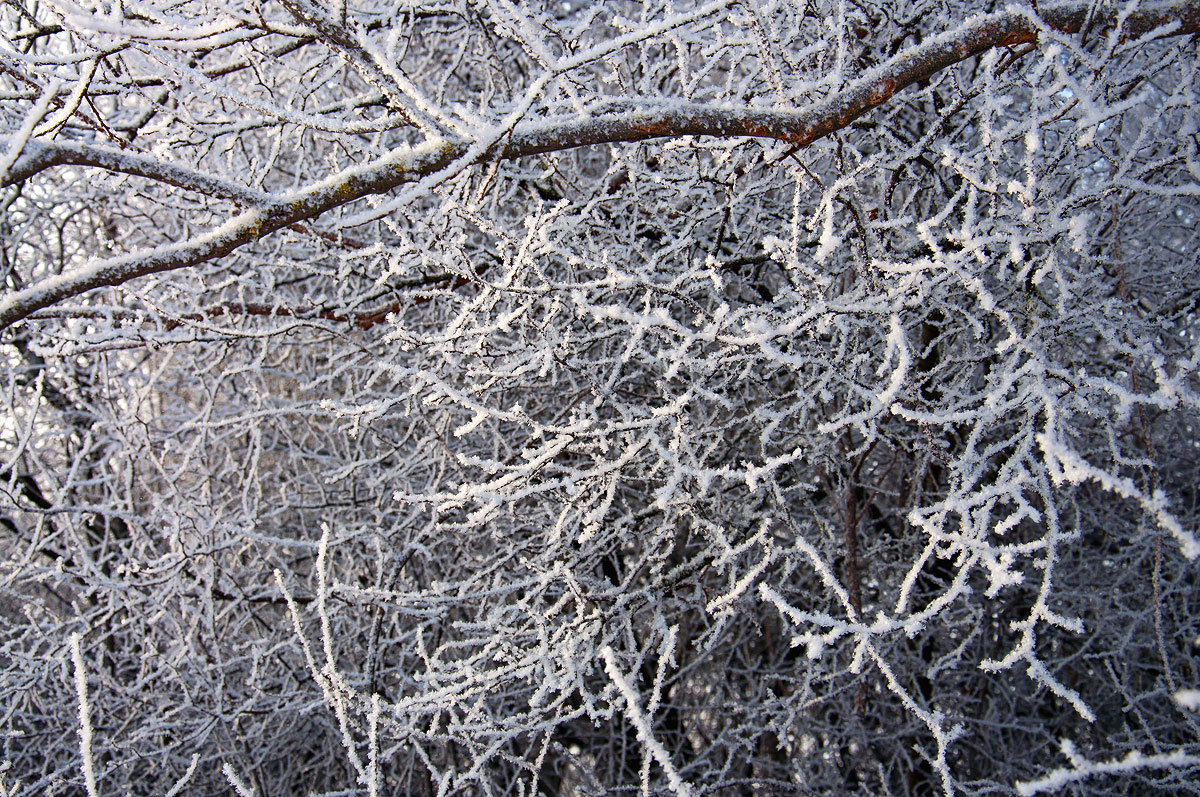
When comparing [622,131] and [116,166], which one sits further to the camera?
[622,131]

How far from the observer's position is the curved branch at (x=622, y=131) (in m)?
1.56

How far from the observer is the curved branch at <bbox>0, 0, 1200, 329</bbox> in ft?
5.11

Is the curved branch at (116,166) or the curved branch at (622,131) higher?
the curved branch at (116,166)

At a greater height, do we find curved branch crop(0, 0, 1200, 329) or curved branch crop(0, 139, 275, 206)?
curved branch crop(0, 139, 275, 206)

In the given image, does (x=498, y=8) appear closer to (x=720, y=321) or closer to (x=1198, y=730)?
(x=720, y=321)

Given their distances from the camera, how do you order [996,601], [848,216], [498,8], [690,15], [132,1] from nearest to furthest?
[690,15] → [498,8] → [132,1] → [848,216] → [996,601]

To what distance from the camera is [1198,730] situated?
9.56 feet

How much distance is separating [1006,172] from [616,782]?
14.5 feet

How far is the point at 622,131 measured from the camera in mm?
1750

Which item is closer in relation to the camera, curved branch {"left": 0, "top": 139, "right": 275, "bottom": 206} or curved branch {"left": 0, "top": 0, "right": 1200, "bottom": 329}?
curved branch {"left": 0, "top": 139, "right": 275, "bottom": 206}

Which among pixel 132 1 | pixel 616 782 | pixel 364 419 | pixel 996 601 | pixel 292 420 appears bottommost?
→ pixel 616 782

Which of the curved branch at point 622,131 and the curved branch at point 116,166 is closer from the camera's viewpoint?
the curved branch at point 116,166

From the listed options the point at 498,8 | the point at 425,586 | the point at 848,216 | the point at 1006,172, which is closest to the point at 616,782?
the point at 425,586

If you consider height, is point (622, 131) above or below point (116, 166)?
below
